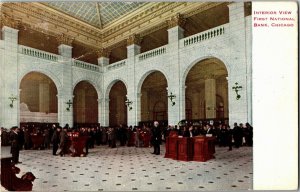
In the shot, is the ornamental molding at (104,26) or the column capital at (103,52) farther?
the column capital at (103,52)

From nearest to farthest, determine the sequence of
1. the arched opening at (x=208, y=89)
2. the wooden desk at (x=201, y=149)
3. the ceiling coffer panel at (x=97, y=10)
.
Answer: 1. the wooden desk at (x=201, y=149)
2. the ceiling coffer panel at (x=97, y=10)
3. the arched opening at (x=208, y=89)

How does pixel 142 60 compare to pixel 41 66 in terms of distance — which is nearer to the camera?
pixel 41 66

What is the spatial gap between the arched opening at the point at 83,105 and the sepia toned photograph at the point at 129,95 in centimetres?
8

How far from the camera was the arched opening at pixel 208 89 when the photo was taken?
1783 cm

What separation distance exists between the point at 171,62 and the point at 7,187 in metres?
12.1

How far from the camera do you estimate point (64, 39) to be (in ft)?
54.9

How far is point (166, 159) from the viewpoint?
27.4 feet

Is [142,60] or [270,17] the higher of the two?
[142,60]

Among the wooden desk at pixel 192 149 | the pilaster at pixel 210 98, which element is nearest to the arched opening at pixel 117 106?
the pilaster at pixel 210 98

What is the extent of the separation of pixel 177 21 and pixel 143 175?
33.9 feet

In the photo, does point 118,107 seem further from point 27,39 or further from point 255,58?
point 255,58

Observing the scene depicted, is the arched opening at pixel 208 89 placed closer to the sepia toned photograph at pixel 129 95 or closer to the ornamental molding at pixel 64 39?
the sepia toned photograph at pixel 129 95

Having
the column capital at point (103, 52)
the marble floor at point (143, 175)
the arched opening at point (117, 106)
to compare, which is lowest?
the marble floor at point (143, 175)

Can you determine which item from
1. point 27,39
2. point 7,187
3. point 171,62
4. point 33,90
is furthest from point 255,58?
point 33,90
